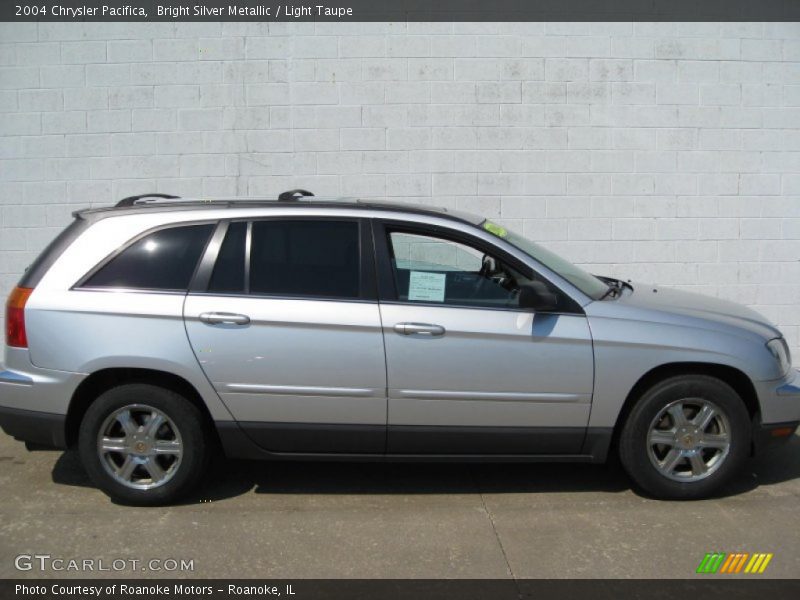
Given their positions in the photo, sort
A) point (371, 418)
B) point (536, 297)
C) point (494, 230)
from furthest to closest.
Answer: point (494, 230) < point (371, 418) < point (536, 297)

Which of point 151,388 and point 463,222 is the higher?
point 463,222

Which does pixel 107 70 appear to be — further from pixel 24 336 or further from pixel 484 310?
pixel 484 310

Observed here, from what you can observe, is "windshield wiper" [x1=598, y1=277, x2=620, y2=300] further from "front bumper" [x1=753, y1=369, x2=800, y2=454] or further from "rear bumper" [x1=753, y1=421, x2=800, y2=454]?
"rear bumper" [x1=753, y1=421, x2=800, y2=454]

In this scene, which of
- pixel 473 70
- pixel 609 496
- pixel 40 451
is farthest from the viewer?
pixel 473 70

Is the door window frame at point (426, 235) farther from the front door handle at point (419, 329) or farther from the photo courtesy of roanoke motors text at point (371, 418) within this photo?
the front door handle at point (419, 329)

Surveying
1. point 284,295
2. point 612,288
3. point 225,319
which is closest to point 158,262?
point 225,319

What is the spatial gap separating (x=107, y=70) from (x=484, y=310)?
466cm

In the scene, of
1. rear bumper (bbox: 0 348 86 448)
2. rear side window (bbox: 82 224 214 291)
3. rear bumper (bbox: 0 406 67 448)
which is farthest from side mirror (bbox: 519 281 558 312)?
rear bumper (bbox: 0 406 67 448)

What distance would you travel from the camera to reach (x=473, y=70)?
752cm

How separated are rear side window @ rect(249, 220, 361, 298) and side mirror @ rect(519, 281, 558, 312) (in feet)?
3.08

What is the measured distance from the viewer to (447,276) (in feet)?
16.1

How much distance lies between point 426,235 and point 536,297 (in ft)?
2.50

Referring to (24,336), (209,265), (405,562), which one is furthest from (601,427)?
(24,336)

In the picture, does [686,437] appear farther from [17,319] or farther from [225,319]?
[17,319]
